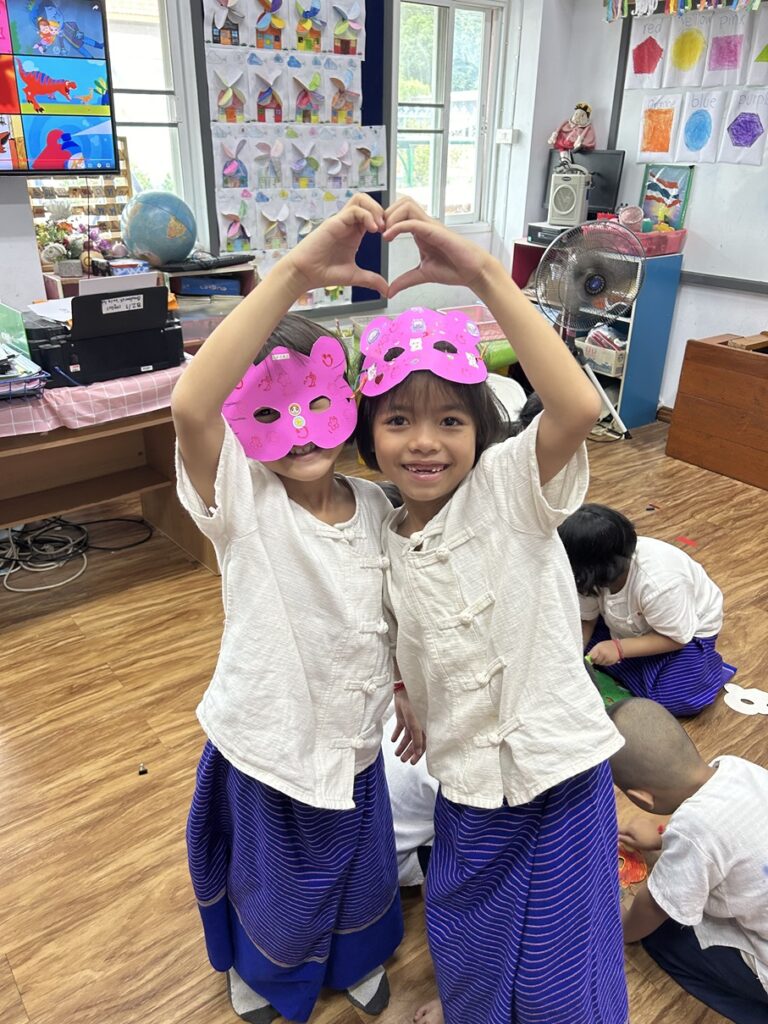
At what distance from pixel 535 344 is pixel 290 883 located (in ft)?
2.85

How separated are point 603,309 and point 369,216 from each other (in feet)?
9.34

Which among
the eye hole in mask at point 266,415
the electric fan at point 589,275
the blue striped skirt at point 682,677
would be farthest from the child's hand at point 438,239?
the electric fan at point 589,275

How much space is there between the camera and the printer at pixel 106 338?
234 cm

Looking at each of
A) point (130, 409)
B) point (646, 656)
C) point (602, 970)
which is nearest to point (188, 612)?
point (130, 409)

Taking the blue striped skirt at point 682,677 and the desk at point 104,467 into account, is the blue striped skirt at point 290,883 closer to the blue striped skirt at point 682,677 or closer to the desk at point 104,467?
the blue striped skirt at point 682,677

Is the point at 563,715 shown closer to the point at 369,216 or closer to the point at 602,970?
the point at 602,970

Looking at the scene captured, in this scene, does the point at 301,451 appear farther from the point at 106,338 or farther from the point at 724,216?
the point at 724,216

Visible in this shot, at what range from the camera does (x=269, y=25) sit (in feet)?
11.6

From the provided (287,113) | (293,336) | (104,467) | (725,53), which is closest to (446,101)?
(287,113)

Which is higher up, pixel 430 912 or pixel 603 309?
pixel 603 309

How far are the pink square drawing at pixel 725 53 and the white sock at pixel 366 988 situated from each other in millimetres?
4188

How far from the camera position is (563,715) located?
101cm

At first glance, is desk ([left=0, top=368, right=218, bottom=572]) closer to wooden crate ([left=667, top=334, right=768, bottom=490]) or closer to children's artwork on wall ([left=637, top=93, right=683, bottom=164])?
wooden crate ([left=667, top=334, right=768, bottom=490])

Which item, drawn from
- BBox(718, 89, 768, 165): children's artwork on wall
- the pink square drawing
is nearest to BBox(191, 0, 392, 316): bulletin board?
the pink square drawing
